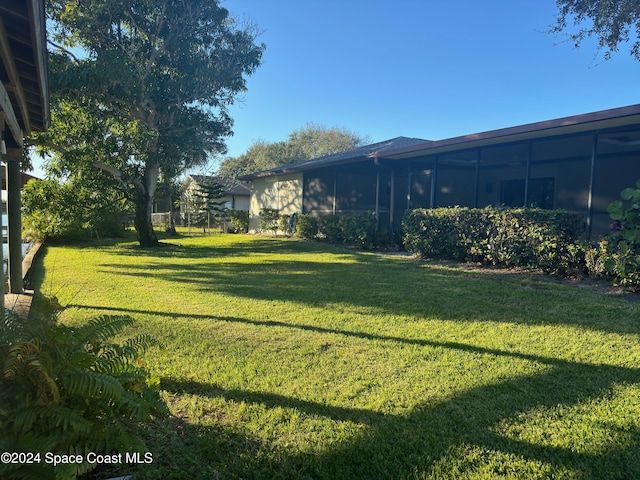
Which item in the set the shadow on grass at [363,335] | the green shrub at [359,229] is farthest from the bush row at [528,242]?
the shadow on grass at [363,335]

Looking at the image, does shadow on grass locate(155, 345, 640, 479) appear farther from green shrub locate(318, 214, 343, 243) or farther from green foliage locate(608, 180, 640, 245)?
green shrub locate(318, 214, 343, 243)

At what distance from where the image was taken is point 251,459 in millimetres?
2199

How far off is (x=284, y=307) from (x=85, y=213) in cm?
1190

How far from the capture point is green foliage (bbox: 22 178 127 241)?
45.0ft

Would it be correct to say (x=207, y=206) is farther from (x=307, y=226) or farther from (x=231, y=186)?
(x=307, y=226)

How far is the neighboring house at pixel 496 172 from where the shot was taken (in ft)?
30.0

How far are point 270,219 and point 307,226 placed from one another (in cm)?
406

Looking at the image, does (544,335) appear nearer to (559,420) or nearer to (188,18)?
(559,420)

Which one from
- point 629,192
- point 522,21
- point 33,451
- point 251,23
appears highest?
point 251,23

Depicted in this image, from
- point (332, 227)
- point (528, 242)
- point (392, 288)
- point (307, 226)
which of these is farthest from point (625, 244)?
point (307, 226)

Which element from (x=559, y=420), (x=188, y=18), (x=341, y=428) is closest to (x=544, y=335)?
(x=559, y=420)

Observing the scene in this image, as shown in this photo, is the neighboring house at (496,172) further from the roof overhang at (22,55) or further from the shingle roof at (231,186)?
the shingle roof at (231,186)

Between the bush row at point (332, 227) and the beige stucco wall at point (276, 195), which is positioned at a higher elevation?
the beige stucco wall at point (276, 195)

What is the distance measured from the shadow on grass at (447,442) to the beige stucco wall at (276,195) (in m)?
15.6
